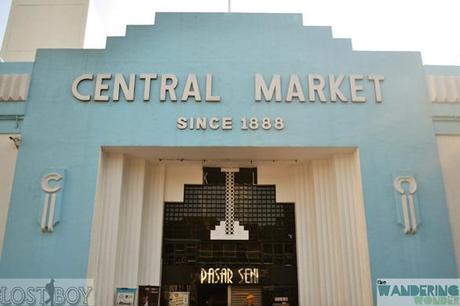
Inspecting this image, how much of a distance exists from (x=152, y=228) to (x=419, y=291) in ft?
24.4

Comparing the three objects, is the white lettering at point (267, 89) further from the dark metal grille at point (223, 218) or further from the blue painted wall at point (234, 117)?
the dark metal grille at point (223, 218)

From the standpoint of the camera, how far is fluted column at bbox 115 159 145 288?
11.5m

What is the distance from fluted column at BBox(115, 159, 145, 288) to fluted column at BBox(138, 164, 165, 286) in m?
0.49

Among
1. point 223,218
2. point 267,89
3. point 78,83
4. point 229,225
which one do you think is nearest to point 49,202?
point 78,83

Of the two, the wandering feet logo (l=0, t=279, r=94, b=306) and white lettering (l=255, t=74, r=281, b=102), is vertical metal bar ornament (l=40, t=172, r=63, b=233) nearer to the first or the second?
the wandering feet logo (l=0, t=279, r=94, b=306)

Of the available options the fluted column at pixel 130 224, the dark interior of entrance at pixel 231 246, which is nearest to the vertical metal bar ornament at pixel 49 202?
the fluted column at pixel 130 224

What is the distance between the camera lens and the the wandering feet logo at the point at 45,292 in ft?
32.4

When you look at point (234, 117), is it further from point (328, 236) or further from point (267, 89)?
point (328, 236)

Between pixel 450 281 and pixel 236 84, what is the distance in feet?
24.1

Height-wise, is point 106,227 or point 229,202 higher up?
point 229,202

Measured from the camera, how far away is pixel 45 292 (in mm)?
9922

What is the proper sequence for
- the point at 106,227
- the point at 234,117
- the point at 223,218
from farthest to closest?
the point at 223,218 → the point at 234,117 → the point at 106,227

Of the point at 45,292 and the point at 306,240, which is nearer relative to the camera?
the point at 45,292

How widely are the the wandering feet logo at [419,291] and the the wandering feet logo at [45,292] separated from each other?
Answer: 23.4ft
